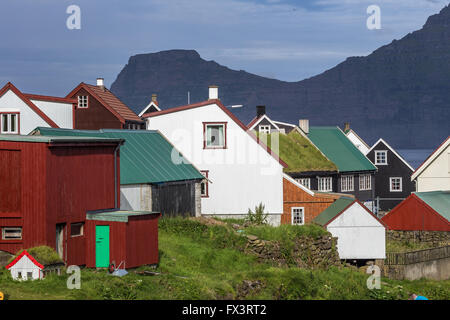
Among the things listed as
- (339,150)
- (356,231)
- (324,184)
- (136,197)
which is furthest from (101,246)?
(339,150)

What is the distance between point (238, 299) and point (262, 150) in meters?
21.9

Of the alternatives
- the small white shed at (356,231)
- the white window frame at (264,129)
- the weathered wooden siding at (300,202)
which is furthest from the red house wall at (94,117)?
the small white shed at (356,231)

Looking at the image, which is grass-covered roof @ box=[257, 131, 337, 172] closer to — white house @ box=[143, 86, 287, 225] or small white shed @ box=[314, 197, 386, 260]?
white house @ box=[143, 86, 287, 225]

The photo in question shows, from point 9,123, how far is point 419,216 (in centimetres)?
2793

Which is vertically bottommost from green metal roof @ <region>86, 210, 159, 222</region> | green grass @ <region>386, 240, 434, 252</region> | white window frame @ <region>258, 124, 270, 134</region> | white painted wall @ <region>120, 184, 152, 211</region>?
green grass @ <region>386, 240, 434, 252</region>

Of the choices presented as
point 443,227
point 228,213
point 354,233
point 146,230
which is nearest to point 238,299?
point 146,230

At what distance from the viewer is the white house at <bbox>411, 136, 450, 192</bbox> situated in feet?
210

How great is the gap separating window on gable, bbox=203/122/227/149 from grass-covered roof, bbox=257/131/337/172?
9.21 metres

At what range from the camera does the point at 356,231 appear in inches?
1786

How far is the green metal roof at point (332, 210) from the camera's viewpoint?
151 feet

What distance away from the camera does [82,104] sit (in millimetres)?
68625

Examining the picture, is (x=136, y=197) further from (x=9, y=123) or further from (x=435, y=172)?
(x=435, y=172)

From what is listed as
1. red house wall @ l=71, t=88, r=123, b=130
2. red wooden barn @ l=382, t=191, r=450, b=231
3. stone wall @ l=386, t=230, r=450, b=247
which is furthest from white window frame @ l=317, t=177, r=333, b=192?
red house wall @ l=71, t=88, r=123, b=130

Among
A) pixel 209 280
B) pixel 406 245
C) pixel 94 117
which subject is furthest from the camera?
pixel 94 117
